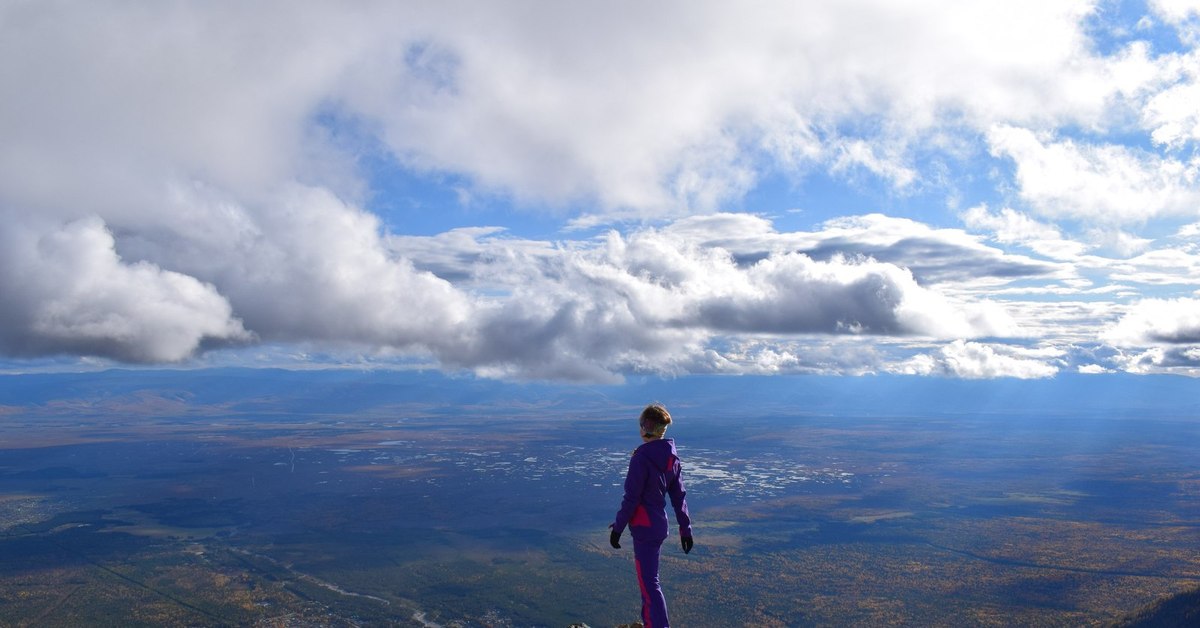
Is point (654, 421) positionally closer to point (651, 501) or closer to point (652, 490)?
point (652, 490)

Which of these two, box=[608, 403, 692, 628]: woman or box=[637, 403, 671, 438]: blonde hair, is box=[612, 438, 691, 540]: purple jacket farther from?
box=[637, 403, 671, 438]: blonde hair

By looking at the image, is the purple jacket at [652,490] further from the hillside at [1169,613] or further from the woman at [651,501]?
the hillside at [1169,613]

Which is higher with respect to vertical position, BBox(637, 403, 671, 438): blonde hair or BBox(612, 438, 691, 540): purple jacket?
BBox(637, 403, 671, 438): blonde hair

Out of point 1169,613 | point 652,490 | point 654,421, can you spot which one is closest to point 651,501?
point 652,490

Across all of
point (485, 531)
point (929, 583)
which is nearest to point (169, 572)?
point (485, 531)

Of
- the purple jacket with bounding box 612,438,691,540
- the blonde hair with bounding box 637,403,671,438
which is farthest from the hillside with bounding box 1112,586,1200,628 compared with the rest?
the blonde hair with bounding box 637,403,671,438

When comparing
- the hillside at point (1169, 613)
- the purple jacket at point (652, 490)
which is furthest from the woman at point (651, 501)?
the hillside at point (1169, 613)
